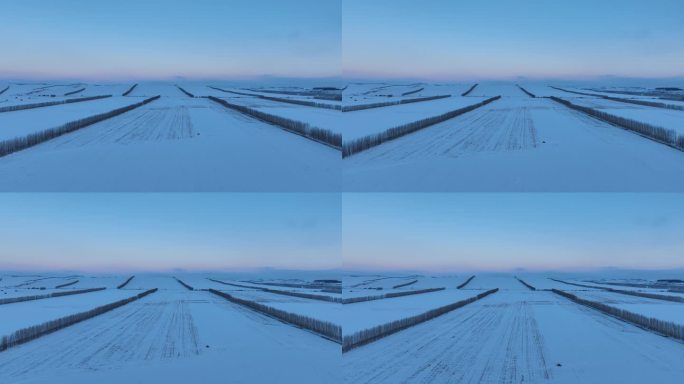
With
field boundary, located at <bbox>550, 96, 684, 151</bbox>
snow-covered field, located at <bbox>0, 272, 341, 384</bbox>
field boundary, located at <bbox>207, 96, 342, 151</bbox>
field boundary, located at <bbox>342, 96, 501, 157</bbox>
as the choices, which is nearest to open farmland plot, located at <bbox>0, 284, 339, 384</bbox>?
snow-covered field, located at <bbox>0, 272, 341, 384</bbox>

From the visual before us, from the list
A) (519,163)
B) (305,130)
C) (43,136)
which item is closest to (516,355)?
(519,163)

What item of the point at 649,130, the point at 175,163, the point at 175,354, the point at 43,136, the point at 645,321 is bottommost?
the point at 175,354

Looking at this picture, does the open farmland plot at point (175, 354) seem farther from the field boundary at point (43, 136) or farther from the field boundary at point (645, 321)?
the field boundary at point (645, 321)

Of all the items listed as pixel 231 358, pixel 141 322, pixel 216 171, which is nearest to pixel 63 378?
pixel 231 358

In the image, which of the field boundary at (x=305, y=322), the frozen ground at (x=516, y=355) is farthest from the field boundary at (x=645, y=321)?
the field boundary at (x=305, y=322)

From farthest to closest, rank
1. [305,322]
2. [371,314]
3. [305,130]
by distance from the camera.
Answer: [305,130], [371,314], [305,322]

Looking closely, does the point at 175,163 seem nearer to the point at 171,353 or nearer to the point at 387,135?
the point at 171,353

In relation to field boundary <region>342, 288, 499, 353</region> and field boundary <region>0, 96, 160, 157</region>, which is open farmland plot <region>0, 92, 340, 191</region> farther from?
field boundary <region>342, 288, 499, 353</region>
